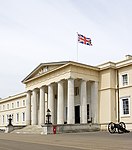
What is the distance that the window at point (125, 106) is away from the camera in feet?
120

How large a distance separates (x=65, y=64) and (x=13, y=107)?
3760cm

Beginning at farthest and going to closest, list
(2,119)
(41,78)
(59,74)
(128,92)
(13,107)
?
(2,119) → (13,107) → (41,78) → (59,74) → (128,92)

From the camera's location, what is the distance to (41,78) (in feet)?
149

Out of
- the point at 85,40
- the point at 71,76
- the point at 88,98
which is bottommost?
the point at 88,98

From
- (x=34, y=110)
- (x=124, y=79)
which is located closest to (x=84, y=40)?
(x=124, y=79)

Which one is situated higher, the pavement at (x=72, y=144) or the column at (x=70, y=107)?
the column at (x=70, y=107)

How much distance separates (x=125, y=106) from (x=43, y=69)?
577 inches

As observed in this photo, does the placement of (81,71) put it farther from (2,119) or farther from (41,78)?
(2,119)

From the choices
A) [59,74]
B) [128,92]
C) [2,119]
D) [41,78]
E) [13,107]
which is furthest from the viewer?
[2,119]

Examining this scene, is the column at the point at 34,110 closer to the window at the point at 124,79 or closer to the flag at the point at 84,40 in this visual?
the flag at the point at 84,40

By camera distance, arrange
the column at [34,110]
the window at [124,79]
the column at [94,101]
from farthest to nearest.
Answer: the column at [34,110], the column at [94,101], the window at [124,79]

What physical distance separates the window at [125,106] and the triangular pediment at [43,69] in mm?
8922

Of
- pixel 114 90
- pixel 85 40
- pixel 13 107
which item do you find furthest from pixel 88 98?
pixel 13 107

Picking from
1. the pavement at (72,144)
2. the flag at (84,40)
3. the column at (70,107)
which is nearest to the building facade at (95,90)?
the column at (70,107)
